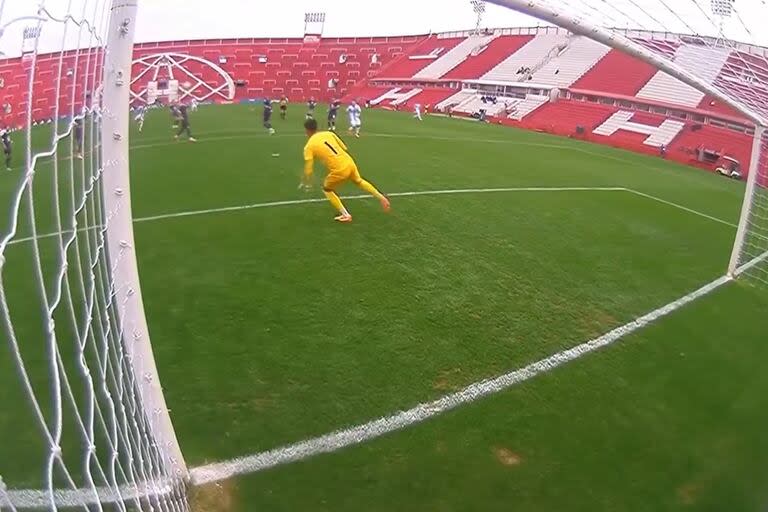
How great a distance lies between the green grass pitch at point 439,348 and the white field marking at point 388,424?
0.08 m

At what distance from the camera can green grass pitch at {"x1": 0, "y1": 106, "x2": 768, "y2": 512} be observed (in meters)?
4.07

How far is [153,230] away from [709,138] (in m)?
25.7

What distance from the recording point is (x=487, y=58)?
144 ft

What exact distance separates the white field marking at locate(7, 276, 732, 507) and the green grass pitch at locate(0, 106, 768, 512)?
0.25 ft

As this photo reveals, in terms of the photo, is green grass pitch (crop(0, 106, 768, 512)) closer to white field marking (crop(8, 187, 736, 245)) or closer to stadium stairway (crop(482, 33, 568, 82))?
white field marking (crop(8, 187, 736, 245))

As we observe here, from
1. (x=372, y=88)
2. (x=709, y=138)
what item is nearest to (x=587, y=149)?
(x=709, y=138)

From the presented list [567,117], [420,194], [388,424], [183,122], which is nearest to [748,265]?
[420,194]

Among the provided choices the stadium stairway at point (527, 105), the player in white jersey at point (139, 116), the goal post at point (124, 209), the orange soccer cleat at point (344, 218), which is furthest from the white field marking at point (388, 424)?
the stadium stairway at point (527, 105)

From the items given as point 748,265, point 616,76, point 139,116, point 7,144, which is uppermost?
point 616,76

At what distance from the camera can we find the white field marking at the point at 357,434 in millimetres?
3588

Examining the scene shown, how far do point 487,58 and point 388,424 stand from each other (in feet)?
142

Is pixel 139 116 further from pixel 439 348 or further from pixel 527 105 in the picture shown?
pixel 527 105

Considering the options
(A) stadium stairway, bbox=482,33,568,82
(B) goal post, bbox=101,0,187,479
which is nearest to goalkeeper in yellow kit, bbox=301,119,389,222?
(B) goal post, bbox=101,0,187,479

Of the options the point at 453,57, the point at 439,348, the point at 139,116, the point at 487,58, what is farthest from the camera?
the point at 453,57
